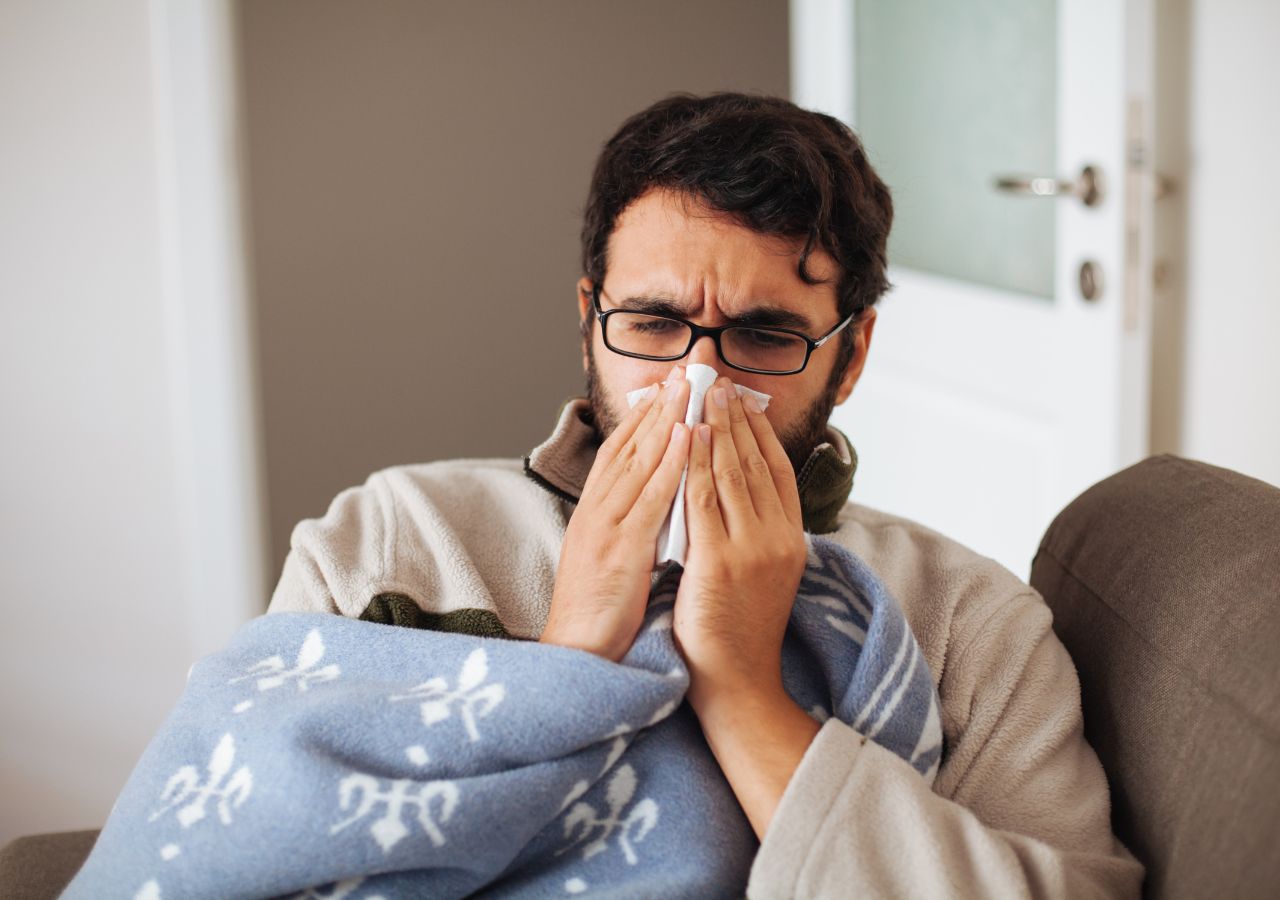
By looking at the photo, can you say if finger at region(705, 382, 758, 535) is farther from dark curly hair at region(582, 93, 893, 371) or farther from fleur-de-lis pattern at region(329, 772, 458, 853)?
fleur-de-lis pattern at region(329, 772, 458, 853)

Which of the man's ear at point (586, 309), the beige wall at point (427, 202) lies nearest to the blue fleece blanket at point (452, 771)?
the man's ear at point (586, 309)

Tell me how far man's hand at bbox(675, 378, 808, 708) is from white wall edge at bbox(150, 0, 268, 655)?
5.16ft

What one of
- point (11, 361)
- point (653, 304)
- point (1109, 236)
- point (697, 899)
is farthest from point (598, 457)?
point (11, 361)

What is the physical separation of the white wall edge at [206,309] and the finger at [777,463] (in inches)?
62.2

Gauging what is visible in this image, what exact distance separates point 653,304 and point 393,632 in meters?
0.46

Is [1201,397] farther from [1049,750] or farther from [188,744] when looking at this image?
[188,744]

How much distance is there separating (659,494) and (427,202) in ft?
6.51

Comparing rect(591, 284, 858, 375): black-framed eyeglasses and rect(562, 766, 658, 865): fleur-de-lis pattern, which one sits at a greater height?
rect(591, 284, 858, 375): black-framed eyeglasses

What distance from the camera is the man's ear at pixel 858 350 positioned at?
1535 mm

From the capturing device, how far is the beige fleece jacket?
96 centimetres

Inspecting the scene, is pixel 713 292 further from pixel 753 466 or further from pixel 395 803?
pixel 395 803

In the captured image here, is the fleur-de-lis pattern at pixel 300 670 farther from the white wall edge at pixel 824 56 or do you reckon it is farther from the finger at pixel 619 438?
the white wall edge at pixel 824 56

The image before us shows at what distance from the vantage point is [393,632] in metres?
1.11

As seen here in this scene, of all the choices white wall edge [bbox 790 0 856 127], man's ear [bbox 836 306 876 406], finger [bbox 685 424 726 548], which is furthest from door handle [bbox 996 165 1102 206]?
finger [bbox 685 424 726 548]
